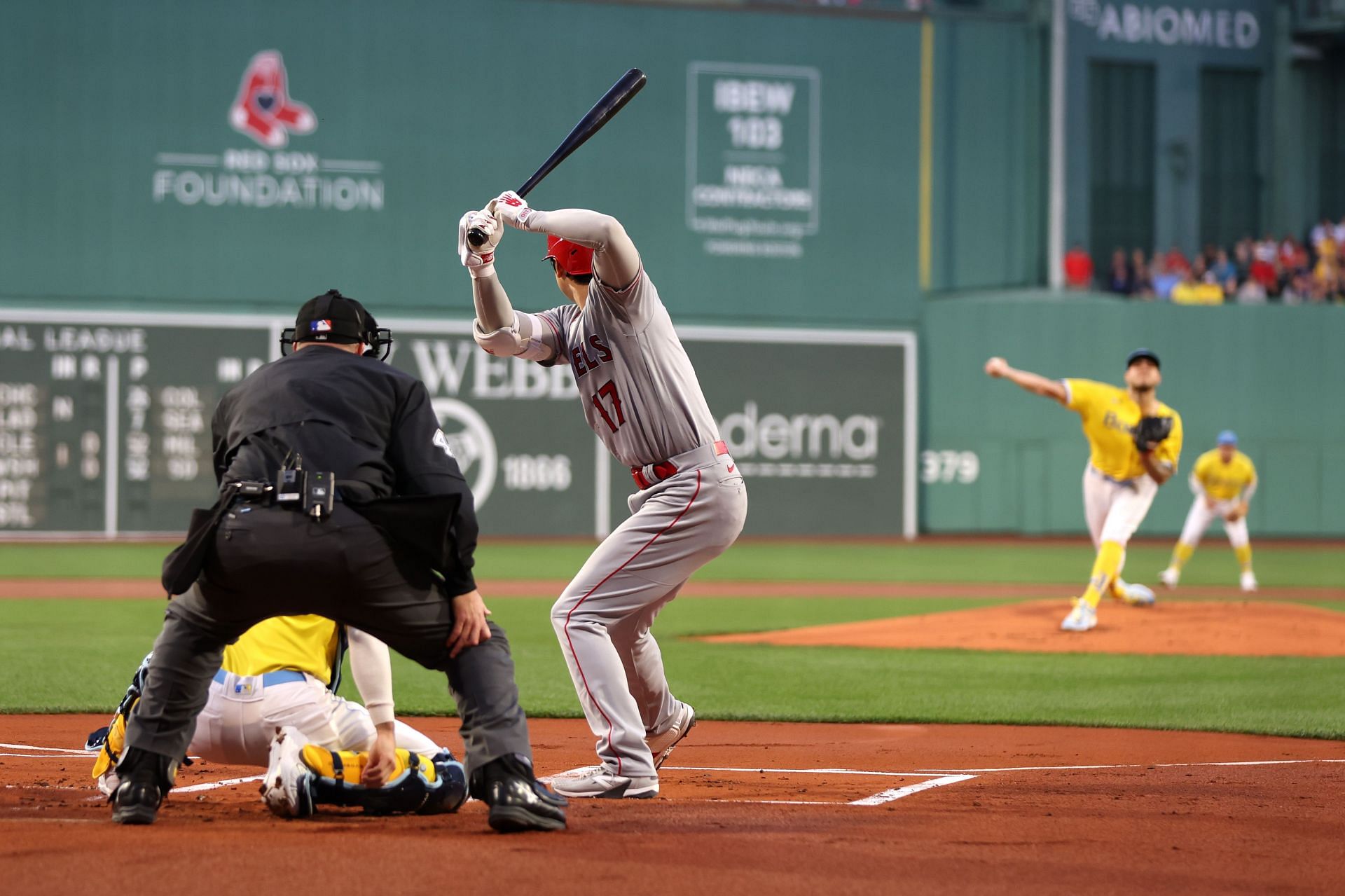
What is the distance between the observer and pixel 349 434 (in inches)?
176

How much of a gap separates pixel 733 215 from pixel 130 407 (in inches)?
386

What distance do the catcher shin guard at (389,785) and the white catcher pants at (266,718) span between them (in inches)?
2.5

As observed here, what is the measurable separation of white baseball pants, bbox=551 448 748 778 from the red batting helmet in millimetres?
797

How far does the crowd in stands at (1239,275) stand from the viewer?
89.8 ft

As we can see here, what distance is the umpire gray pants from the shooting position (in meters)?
4.24

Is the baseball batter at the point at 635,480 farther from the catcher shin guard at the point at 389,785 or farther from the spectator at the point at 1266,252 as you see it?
the spectator at the point at 1266,252

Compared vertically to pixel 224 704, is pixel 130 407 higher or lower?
higher

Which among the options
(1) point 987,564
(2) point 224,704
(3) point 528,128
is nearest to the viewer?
(2) point 224,704

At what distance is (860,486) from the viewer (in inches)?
985

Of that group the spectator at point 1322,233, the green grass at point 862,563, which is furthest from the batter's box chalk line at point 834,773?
the spectator at point 1322,233

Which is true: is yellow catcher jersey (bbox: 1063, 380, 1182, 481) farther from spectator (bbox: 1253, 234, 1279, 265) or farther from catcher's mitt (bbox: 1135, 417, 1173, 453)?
spectator (bbox: 1253, 234, 1279, 265)

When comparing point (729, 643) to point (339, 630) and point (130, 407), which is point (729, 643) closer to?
point (339, 630)

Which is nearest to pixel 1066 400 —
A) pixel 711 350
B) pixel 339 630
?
pixel 339 630

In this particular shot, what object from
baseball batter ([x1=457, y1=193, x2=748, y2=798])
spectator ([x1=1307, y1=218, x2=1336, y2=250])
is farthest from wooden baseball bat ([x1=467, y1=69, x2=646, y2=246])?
spectator ([x1=1307, y1=218, x2=1336, y2=250])
